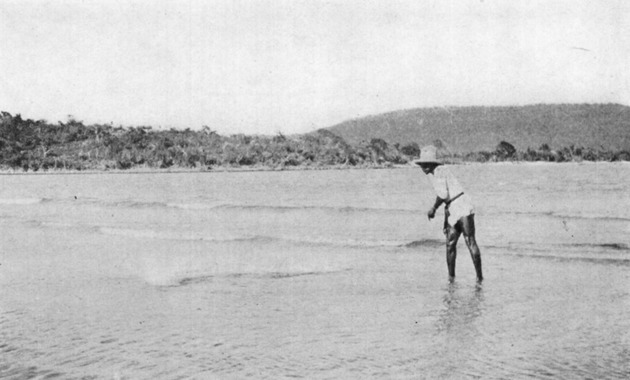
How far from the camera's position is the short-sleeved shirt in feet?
33.1

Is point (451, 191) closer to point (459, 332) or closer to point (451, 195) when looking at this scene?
point (451, 195)

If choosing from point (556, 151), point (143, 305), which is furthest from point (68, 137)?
point (143, 305)

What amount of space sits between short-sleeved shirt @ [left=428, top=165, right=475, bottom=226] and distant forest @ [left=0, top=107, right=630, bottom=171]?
10863 centimetres

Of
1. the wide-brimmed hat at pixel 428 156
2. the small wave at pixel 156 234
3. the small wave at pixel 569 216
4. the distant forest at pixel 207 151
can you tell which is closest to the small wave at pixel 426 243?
the small wave at pixel 156 234

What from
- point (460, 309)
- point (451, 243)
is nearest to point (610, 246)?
point (451, 243)

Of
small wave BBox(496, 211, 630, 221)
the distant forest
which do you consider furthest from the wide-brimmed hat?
the distant forest

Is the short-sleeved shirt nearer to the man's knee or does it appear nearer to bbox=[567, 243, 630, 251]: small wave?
the man's knee

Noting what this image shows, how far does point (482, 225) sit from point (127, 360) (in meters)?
16.8

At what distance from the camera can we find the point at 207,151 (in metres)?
138

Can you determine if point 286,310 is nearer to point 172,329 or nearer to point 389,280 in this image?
point 172,329

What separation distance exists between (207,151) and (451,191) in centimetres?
13033

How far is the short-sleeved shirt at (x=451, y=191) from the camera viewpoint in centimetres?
1010

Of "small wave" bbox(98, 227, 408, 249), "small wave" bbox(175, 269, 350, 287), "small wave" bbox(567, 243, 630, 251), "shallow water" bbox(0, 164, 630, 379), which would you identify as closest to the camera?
"shallow water" bbox(0, 164, 630, 379)

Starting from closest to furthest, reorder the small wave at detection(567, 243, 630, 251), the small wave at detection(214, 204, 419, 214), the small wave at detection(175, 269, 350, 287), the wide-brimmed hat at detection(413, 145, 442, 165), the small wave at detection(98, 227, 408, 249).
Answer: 1. the wide-brimmed hat at detection(413, 145, 442, 165)
2. the small wave at detection(175, 269, 350, 287)
3. the small wave at detection(567, 243, 630, 251)
4. the small wave at detection(98, 227, 408, 249)
5. the small wave at detection(214, 204, 419, 214)
